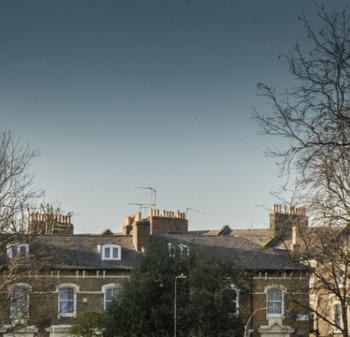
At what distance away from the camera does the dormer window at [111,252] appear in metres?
65.4

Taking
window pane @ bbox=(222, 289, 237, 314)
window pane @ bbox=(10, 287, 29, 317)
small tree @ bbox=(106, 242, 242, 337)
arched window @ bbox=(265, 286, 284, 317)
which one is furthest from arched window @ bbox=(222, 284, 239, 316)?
window pane @ bbox=(10, 287, 29, 317)

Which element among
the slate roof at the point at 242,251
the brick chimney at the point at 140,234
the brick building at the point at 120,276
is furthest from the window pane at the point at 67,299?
the slate roof at the point at 242,251

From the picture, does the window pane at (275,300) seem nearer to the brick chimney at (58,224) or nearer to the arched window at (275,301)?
the arched window at (275,301)

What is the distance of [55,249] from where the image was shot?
6444cm

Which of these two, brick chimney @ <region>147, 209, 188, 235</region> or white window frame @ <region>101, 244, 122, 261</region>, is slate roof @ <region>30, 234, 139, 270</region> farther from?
brick chimney @ <region>147, 209, 188, 235</region>

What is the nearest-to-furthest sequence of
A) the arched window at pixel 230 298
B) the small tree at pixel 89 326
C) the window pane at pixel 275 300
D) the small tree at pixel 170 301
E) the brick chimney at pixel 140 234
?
the small tree at pixel 170 301
the arched window at pixel 230 298
the small tree at pixel 89 326
the window pane at pixel 275 300
the brick chimney at pixel 140 234

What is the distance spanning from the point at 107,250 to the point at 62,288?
4.26 metres

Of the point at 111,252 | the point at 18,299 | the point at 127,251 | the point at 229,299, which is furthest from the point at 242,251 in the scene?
the point at 18,299

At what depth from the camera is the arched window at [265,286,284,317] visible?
66312 millimetres

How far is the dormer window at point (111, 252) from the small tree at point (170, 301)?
869cm

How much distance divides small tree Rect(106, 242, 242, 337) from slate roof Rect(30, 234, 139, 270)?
8404 mm

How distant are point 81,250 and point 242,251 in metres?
12.2

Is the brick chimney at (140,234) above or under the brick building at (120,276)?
above

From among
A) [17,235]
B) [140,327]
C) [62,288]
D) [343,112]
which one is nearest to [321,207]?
[343,112]
